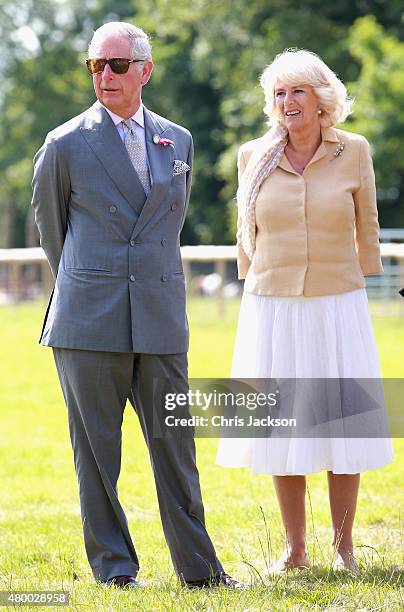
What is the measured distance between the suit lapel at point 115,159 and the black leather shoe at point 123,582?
137 centimetres

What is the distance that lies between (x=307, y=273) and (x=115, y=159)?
2.97 ft

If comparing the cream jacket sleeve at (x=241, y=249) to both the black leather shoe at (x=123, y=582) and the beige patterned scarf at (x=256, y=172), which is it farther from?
the black leather shoe at (x=123, y=582)

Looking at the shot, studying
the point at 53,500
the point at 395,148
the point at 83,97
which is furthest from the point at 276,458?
the point at 83,97

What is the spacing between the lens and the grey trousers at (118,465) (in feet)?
14.7

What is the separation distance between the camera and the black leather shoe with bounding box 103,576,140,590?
443 centimetres

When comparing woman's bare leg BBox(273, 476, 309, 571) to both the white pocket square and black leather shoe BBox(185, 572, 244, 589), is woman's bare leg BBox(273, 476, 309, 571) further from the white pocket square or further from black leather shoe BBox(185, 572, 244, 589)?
the white pocket square

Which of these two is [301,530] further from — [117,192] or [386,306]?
[386,306]

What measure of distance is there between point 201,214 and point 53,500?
107 ft

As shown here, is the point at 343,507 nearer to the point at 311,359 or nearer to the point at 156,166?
the point at 311,359

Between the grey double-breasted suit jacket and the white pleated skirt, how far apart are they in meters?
0.49

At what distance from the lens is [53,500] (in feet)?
21.2

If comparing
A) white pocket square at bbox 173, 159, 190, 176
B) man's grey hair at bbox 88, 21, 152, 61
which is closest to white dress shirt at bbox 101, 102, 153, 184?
white pocket square at bbox 173, 159, 190, 176

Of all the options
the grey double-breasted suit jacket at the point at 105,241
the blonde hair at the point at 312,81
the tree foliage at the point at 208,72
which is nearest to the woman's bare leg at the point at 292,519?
the grey double-breasted suit jacket at the point at 105,241

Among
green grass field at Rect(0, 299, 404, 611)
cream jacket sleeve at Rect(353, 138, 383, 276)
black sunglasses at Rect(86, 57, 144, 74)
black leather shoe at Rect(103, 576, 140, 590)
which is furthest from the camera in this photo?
cream jacket sleeve at Rect(353, 138, 383, 276)
